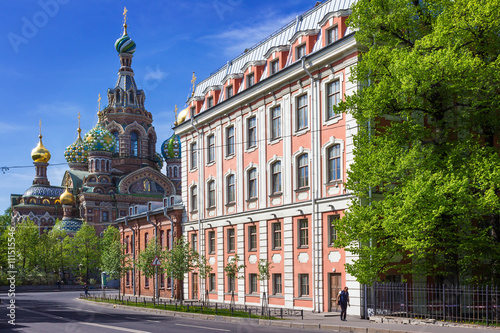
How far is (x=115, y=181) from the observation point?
373 ft

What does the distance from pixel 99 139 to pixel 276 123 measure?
79269mm

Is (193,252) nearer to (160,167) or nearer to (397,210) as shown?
(397,210)

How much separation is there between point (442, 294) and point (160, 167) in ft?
342

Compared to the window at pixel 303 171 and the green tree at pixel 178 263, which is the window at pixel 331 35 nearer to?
the window at pixel 303 171

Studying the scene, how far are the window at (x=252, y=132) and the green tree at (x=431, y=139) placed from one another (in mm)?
13208

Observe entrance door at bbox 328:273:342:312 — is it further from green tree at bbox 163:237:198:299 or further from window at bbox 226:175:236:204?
window at bbox 226:175:236:204

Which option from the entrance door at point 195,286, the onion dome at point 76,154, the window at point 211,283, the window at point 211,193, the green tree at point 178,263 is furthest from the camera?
the onion dome at point 76,154

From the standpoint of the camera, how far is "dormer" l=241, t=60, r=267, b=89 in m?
38.3

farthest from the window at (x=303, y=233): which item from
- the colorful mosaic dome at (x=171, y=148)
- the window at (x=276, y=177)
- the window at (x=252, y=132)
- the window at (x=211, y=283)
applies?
the colorful mosaic dome at (x=171, y=148)

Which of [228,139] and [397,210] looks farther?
[228,139]

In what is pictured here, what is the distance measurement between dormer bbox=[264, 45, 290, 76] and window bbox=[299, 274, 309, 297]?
11196mm

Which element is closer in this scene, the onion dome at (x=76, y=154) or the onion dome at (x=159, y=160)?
the onion dome at (x=76, y=154)

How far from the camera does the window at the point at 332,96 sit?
31141 mm

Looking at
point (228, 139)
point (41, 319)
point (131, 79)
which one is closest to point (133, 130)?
point (131, 79)
